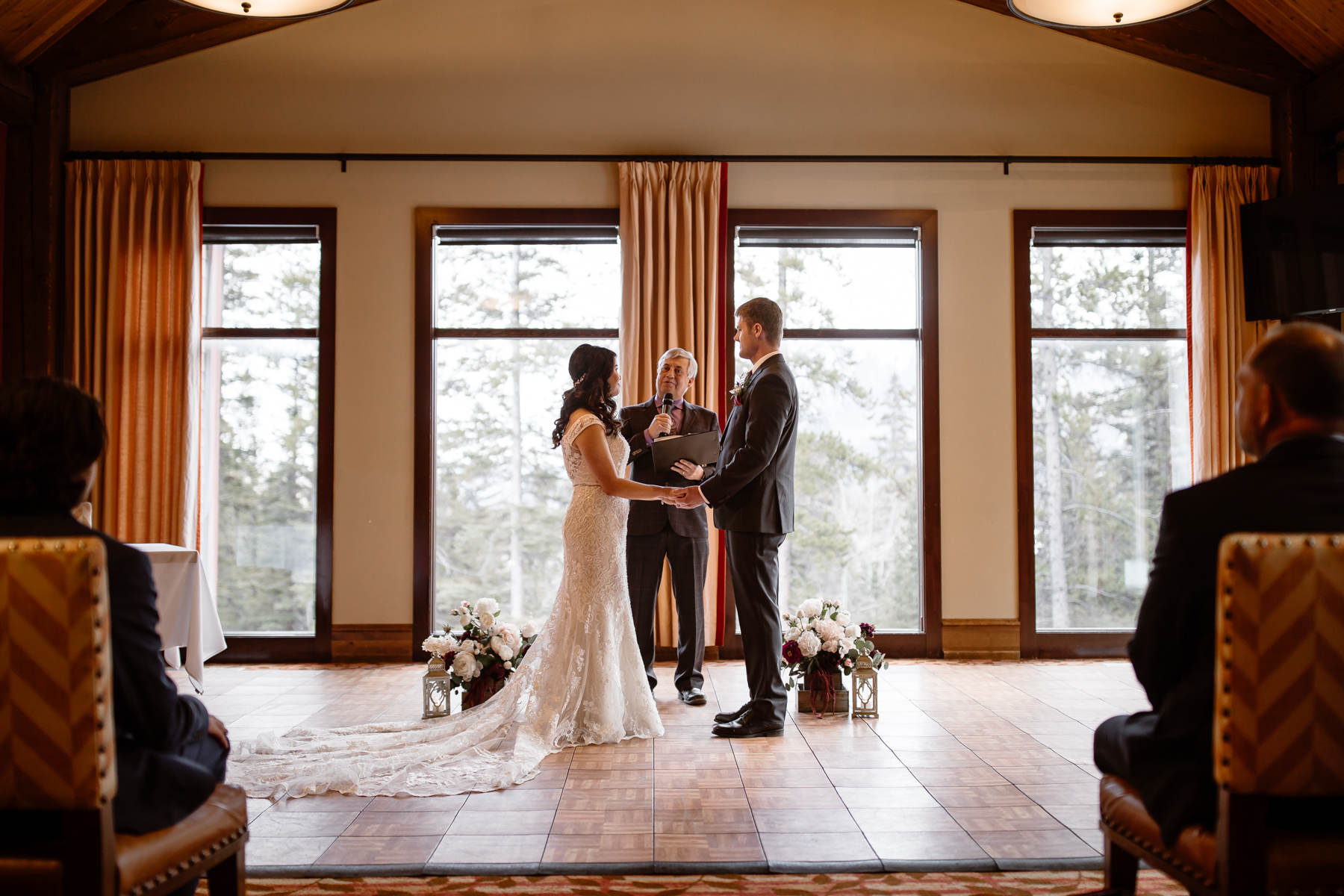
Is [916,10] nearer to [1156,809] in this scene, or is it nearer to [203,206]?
[203,206]

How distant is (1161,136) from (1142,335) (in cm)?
130

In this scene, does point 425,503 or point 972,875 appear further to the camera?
point 425,503

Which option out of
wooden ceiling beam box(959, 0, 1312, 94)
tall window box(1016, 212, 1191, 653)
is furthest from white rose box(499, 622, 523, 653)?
wooden ceiling beam box(959, 0, 1312, 94)

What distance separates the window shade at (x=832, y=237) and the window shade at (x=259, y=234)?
282 cm

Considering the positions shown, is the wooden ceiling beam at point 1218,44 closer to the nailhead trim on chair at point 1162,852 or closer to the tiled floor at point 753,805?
the tiled floor at point 753,805

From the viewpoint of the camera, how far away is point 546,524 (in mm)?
6156

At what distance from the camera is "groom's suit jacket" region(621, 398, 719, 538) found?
187 inches

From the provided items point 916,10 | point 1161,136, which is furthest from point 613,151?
point 1161,136

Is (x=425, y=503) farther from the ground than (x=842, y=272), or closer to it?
closer to it

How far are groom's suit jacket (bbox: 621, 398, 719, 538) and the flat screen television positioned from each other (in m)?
3.74

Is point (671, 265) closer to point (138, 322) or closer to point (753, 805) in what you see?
point (138, 322)

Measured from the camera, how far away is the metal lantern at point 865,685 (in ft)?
14.3

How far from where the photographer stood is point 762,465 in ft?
12.8

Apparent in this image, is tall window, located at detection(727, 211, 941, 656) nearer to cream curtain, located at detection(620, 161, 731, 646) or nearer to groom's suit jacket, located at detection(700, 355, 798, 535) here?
cream curtain, located at detection(620, 161, 731, 646)
